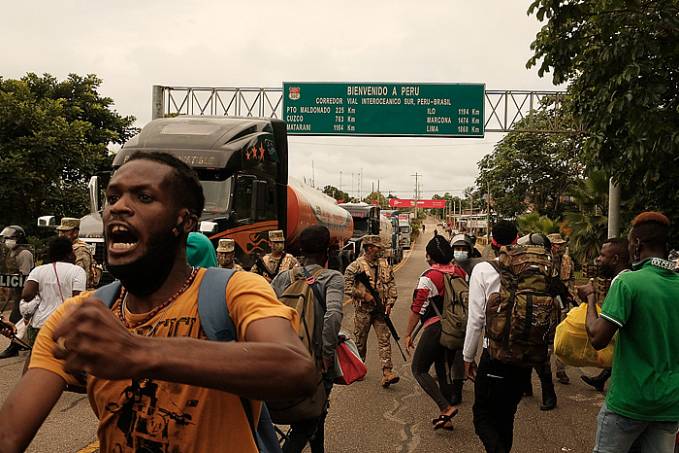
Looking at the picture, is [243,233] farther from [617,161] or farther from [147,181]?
[147,181]

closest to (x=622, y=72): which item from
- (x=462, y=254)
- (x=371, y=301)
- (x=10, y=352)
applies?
(x=462, y=254)

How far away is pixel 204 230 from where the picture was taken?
10.7 metres

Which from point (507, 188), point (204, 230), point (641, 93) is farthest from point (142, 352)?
point (507, 188)

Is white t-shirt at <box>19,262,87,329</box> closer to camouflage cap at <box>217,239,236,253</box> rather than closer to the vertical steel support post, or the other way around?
camouflage cap at <box>217,239,236,253</box>

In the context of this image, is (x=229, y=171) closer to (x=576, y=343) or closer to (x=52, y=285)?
(x=52, y=285)

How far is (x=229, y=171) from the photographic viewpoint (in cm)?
1144

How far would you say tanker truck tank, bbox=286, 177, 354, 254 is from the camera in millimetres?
15562

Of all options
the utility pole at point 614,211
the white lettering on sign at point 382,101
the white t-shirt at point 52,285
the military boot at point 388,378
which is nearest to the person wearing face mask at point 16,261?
the white t-shirt at point 52,285

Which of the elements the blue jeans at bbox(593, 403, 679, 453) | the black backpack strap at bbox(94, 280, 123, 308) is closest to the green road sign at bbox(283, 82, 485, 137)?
the blue jeans at bbox(593, 403, 679, 453)

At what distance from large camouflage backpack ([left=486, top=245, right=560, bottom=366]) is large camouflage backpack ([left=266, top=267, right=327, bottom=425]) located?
3.61 ft

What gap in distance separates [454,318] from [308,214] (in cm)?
1082

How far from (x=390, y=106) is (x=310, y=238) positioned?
18969 millimetres

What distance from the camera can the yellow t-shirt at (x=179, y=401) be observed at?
165 cm

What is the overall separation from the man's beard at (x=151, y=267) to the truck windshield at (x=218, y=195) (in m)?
9.69
